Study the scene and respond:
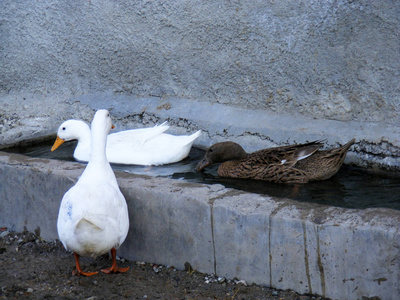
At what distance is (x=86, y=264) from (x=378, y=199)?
7.48ft

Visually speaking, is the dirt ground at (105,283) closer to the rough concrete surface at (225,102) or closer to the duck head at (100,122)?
the rough concrete surface at (225,102)

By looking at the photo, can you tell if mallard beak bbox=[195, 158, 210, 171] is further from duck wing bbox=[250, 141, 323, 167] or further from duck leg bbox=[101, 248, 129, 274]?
duck leg bbox=[101, 248, 129, 274]

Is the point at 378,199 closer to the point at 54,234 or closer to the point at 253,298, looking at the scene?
the point at 253,298

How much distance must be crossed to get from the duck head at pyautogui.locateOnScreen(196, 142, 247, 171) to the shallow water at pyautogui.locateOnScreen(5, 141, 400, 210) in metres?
0.11

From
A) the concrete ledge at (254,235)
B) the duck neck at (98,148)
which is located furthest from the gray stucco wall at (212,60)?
the duck neck at (98,148)

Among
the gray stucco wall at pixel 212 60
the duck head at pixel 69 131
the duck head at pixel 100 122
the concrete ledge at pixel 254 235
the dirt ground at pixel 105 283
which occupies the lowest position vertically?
the dirt ground at pixel 105 283

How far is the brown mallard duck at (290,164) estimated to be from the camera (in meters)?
4.84

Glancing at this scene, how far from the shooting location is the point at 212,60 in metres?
6.14

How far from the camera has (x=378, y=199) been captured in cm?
413

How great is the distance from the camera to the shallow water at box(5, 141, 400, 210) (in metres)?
4.17

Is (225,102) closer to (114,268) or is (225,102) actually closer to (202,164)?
(202,164)

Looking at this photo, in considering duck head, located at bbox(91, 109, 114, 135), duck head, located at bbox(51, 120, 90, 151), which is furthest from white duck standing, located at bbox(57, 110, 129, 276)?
duck head, located at bbox(51, 120, 90, 151)

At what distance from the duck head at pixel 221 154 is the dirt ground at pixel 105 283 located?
73.8 inches

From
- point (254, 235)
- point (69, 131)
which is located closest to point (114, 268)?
point (254, 235)
